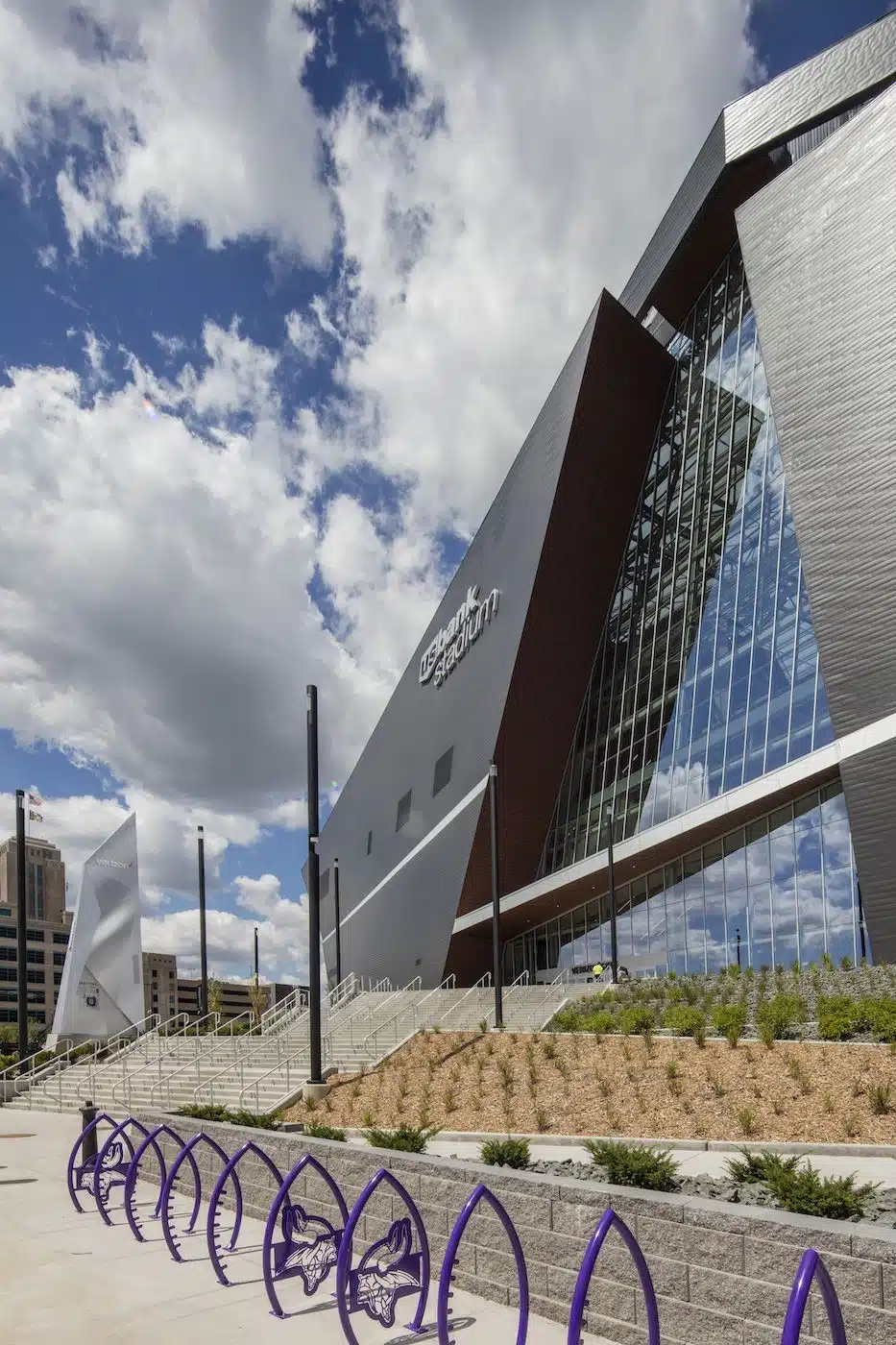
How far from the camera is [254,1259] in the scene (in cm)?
955

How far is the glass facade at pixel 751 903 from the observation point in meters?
27.9

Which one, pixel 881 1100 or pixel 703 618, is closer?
pixel 881 1100

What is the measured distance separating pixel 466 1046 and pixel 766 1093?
978cm

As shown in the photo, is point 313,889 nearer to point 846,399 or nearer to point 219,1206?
point 219,1206

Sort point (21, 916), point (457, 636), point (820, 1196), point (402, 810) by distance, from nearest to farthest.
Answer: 1. point (820, 1196)
2. point (21, 916)
3. point (457, 636)
4. point (402, 810)

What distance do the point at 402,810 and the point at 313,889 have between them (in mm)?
30693

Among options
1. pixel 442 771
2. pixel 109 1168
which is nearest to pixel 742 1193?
pixel 109 1168

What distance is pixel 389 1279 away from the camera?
27.1 feet

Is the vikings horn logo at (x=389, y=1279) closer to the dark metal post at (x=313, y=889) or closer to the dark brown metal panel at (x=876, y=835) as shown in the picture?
the dark metal post at (x=313, y=889)

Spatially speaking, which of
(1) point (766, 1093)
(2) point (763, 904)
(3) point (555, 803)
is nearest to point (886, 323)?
(2) point (763, 904)

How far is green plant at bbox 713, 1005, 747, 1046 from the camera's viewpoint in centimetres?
1858

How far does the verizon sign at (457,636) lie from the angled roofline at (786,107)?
15302 millimetres

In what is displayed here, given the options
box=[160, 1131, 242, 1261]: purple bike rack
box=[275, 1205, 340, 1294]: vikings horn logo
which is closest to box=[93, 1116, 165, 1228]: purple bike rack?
box=[160, 1131, 242, 1261]: purple bike rack

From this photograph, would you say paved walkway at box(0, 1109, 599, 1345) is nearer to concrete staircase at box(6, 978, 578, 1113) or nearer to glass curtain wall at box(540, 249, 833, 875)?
concrete staircase at box(6, 978, 578, 1113)
